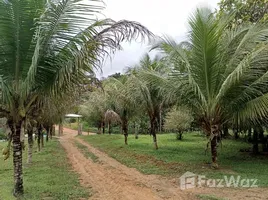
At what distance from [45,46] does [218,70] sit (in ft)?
18.6

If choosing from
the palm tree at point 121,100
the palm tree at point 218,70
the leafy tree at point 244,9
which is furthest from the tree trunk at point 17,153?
the palm tree at point 121,100

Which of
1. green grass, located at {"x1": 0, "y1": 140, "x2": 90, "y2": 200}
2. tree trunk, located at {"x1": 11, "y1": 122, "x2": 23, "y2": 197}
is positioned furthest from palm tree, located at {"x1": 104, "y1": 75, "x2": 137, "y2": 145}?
tree trunk, located at {"x1": 11, "y1": 122, "x2": 23, "y2": 197}

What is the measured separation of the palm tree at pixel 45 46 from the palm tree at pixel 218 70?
3678 millimetres

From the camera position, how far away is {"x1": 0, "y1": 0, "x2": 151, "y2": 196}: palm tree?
17.7ft

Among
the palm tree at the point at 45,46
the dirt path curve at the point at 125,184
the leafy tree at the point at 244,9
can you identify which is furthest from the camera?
the leafy tree at the point at 244,9

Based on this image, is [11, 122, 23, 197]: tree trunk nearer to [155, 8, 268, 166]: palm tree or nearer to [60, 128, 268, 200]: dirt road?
[60, 128, 268, 200]: dirt road

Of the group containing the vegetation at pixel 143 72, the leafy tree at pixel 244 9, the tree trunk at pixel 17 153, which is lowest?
the tree trunk at pixel 17 153

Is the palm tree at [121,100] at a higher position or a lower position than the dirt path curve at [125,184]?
higher

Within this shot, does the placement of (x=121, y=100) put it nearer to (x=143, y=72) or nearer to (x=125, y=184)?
(x=143, y=72)

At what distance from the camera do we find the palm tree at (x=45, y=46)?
5395mm

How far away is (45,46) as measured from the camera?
5.77 metres

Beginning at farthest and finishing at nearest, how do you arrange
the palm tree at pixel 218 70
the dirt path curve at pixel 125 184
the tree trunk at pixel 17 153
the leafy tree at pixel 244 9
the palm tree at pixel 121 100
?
the palm tree at pixel 121 100 < the leafy tree at pixel 244 9 < the palm tree at pixel 218 70 < the dirt path curve at pixel 125 184 < the tree trunk at pixel 17 153

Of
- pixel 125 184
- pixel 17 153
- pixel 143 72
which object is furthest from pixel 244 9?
pixel 17 153

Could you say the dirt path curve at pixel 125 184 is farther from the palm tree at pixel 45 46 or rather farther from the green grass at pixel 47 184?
the palm tree at pixel 45 46
